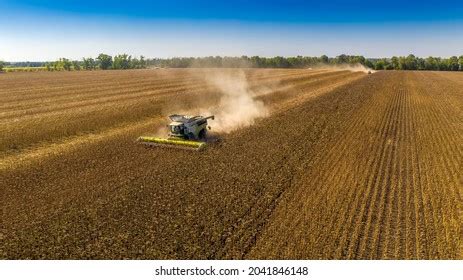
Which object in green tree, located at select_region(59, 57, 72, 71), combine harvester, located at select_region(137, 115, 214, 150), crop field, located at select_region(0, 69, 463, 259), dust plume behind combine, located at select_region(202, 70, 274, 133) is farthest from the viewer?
green tree, located at select_region(59, 57, 72, 71)

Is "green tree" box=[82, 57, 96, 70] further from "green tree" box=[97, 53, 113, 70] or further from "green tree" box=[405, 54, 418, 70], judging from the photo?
"green tree" box=[405, 54, 418, 70]

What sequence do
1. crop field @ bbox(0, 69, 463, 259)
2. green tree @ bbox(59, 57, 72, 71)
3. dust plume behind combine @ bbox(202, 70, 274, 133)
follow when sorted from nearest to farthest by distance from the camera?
crop field @ bbox(0, 69, 463, 259), dust plume behind combine @ bbox(202, 70, 274, 133), green tree @ bbox(59, 57, 72, 71)

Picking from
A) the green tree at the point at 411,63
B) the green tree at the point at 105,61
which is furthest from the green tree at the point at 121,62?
the green tree at the point at 411,63

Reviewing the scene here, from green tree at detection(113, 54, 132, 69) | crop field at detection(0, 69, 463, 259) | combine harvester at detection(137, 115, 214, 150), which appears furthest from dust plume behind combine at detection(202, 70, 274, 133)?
green tree at detection(113, 54, 132, 69)

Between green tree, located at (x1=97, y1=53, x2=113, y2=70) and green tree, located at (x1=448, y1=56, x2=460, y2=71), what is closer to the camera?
green tree, located at (x1=448, y1=56, x2=460, y2=71)
